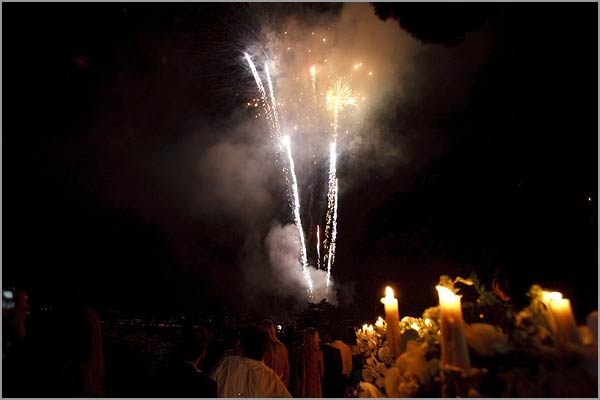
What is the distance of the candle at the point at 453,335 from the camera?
7.07 feet

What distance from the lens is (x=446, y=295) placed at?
2326 mm

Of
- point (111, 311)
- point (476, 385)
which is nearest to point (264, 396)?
point (476, 385)

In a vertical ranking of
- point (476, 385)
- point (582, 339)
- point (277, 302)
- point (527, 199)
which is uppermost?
point (527, 199)

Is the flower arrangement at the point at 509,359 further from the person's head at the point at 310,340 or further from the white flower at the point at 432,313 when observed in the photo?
the person's head at the point at 310,340

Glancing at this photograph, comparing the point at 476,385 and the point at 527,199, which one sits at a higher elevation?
the point at 527,199

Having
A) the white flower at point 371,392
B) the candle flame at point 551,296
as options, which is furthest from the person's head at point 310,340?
the candle flame at point 551,296

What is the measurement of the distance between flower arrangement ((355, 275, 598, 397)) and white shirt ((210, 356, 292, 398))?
1817 mm

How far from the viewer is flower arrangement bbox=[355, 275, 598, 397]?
6.30 ft

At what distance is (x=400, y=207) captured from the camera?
598 centimetres

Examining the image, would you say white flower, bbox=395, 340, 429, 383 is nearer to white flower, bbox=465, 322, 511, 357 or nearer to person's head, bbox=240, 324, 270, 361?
white flower, bbox=465, 322, 511, 357

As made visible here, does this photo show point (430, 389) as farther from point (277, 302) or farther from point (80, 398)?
point (277, 302)

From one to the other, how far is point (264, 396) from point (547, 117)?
419cm

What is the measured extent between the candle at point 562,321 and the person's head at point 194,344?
9.66ft

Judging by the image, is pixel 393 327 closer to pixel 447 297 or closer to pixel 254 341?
pixel 447 297
